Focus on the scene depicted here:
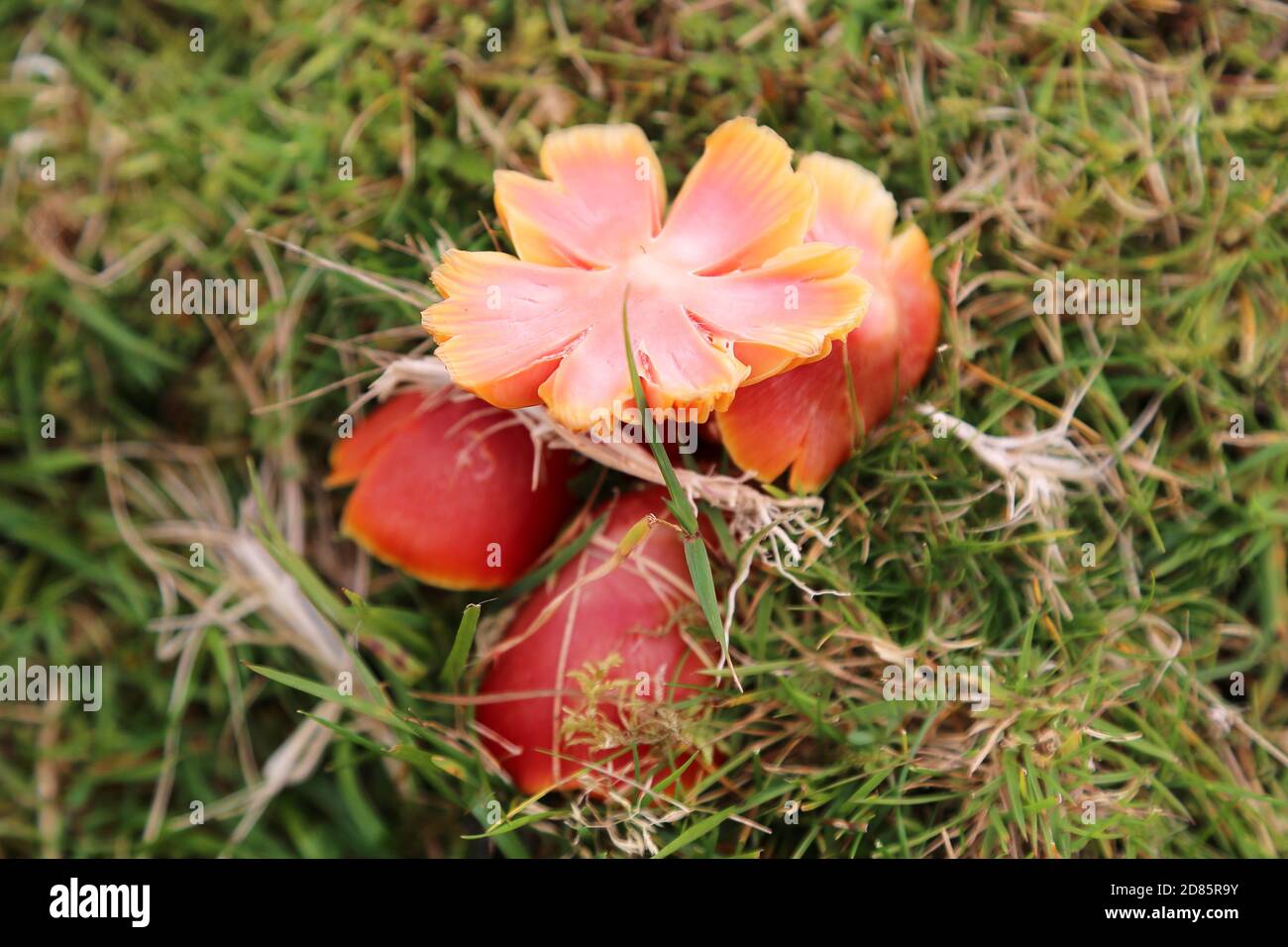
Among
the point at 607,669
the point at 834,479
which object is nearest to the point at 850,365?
the point at 834,479

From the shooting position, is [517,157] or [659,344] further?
[517,157]

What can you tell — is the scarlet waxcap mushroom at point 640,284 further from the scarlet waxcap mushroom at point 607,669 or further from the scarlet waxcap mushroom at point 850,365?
the scarlet waxcap mushroom at point 607,669

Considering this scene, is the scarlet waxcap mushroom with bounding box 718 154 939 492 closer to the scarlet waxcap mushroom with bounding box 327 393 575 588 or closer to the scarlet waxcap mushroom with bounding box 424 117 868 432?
the scarlet waxcap mushroom with bounding box 424 117 868 432

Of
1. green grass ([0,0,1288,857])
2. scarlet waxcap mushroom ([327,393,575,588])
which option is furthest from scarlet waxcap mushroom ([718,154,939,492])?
scarlet waxcap mushroom ([327,393,575,588])

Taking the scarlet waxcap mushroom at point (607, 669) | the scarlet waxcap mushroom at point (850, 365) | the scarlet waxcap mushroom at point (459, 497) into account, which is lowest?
the scarlet waxcap mushroom at point (607, 669)

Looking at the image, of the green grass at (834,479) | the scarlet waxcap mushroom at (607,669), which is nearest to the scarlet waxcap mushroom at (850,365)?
the green grass at (834,479)

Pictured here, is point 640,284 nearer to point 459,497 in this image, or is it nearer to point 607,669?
point 459,497
